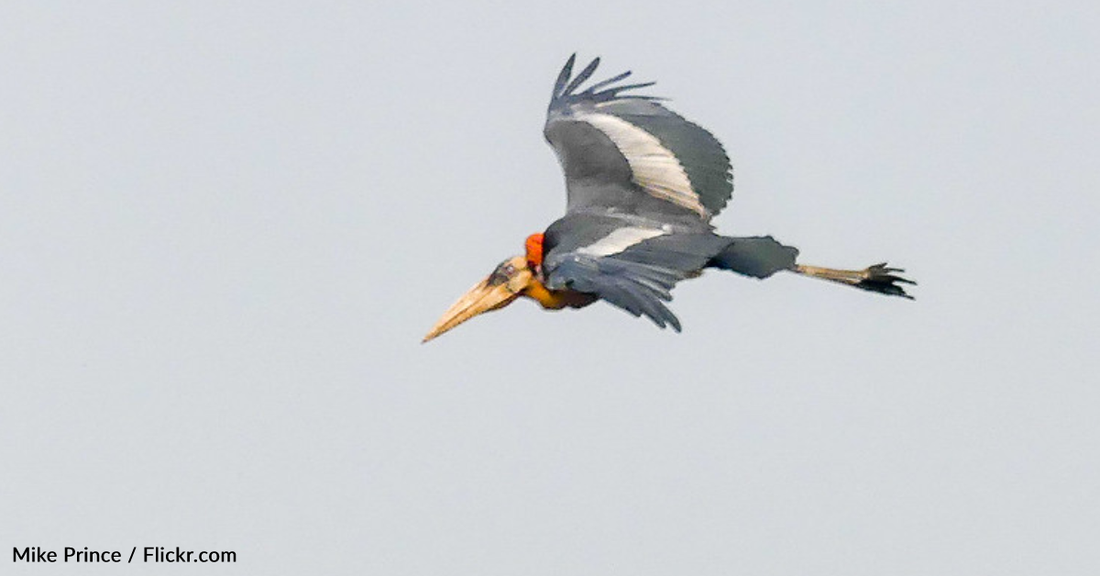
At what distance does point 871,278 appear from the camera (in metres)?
17.6

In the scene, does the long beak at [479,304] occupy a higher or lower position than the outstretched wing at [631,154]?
lower

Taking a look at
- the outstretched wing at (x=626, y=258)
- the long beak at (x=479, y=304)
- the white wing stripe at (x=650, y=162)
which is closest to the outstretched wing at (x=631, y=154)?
the white wing stripe at (x=650, y=162)

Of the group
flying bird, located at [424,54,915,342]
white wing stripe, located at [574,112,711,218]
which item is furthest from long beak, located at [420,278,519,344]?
white wing stripe, located at [574,112,711,218]

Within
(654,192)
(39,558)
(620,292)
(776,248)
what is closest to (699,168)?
(654,192)

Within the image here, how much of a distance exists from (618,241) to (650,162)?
6.73 ft

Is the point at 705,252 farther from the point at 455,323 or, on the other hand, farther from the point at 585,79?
the point at 585,79

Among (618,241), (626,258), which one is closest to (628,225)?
(618,241)

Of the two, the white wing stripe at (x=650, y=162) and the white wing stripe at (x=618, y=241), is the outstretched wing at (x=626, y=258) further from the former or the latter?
the white wing stripe at (x=650, y=162)

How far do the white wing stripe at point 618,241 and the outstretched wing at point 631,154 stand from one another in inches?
30.2

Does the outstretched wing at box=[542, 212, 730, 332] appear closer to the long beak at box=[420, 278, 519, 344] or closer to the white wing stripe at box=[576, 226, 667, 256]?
the white wing stripe at box=[576, 226, 667, 256]

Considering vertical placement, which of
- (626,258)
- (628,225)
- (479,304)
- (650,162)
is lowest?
(626,258)

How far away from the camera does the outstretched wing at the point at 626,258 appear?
14.4m

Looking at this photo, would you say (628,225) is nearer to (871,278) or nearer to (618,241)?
(618,241)

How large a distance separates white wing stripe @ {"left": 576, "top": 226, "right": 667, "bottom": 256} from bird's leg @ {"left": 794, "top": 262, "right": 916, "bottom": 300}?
174 cm
